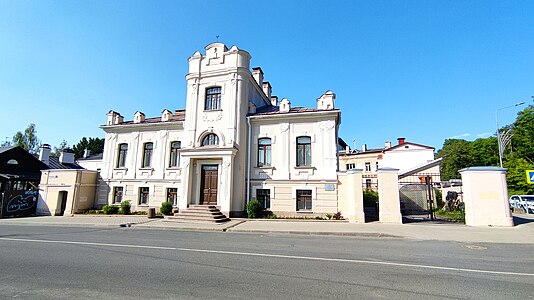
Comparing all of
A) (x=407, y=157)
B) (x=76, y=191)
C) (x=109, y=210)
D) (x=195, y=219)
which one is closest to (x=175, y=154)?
(x=109, y=210)

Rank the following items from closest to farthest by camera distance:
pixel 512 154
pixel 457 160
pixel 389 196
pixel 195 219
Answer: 1. pixel 389 196
2. pixel 195 219
3. pixel 512 154
4. pixel 457 160

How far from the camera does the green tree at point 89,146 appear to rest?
56.3 m

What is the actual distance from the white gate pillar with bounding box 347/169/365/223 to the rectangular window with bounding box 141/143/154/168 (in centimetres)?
1590

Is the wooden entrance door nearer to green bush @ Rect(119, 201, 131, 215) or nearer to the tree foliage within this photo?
green bush @ Rect(119, 201, 131, 215)

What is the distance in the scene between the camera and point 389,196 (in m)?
14.4

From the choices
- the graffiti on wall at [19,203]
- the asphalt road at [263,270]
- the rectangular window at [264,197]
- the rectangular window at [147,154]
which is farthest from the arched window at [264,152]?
the graffiti on wall at [19,203]

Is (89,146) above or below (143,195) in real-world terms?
above

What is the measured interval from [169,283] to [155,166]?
57.4 ft

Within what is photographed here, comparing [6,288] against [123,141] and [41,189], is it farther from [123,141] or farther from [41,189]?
[41,189]

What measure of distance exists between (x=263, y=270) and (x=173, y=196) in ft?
52.0

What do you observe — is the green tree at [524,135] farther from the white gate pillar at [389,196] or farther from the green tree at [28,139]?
the green tree at [28,139]

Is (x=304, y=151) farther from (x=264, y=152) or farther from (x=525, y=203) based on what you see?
(x=525, y=203)

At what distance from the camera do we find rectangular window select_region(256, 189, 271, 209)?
59.4 ft

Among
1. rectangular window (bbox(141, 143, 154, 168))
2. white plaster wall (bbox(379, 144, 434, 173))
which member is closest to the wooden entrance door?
rectangular window (bbox(141, 143, 154, 168))
